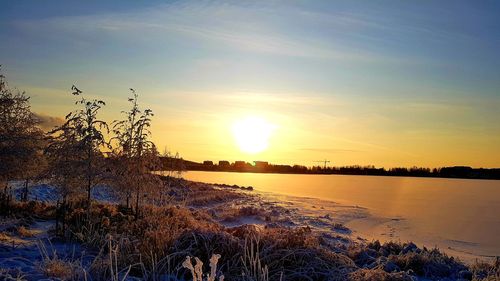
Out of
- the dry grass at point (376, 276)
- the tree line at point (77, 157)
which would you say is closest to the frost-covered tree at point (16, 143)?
the tree line at point (77, 157)

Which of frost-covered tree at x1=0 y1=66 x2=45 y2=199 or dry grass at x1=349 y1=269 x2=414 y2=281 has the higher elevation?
frost-covered tree at x1=0 y1=66 x2=45 y2=199

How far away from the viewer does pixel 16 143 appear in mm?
13664

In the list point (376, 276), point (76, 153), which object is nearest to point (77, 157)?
point (76, 153)

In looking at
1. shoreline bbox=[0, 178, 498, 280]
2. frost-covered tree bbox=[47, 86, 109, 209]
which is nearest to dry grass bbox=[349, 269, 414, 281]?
shoreline bbox=[0, 178, 498, 280]

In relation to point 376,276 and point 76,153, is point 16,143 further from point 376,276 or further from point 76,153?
point 376,276

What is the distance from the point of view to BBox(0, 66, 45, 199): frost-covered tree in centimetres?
1325

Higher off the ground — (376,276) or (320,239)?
(376,276)

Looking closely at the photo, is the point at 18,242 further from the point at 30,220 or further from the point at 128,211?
the point at 128,211

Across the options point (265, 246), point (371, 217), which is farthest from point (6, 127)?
point (371, 217)

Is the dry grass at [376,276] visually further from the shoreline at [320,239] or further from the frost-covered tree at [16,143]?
the frost-covered tree at [16,143]

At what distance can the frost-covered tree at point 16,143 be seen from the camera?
43.5 feet

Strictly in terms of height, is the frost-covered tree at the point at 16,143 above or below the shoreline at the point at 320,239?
above

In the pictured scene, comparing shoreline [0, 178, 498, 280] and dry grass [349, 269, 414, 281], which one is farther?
shoreline [0, 178, 498, 280]

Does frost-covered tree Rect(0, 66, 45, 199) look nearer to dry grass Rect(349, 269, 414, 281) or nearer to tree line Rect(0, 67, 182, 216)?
tree line Rect(0, 67, 182, 216)
